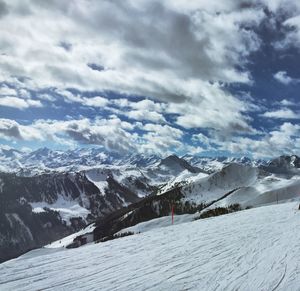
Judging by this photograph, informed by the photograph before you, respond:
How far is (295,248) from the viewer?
54.4 ft

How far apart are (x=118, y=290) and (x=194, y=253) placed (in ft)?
20.8

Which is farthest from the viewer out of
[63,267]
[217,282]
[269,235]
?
[269,235]

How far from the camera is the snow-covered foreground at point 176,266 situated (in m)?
12.1

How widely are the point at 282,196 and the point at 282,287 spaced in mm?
170562

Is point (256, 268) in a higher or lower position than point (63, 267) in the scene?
lower

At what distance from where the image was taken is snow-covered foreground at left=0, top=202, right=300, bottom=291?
1214 centimetres

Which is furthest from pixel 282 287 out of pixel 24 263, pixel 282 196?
pixel 282 196

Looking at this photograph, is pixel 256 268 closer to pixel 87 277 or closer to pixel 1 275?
pixel 87 277

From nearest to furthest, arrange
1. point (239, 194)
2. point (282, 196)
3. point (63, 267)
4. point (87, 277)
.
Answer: point (87, 277) < point (63, 267) < point (282, 196) < point (239, 194)

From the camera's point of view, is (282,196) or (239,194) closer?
(282,196)

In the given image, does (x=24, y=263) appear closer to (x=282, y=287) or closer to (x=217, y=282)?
(x=217, y=282)

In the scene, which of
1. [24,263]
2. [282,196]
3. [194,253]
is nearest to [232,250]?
[194,253]

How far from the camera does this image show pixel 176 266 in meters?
14.6

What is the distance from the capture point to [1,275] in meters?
14.1
